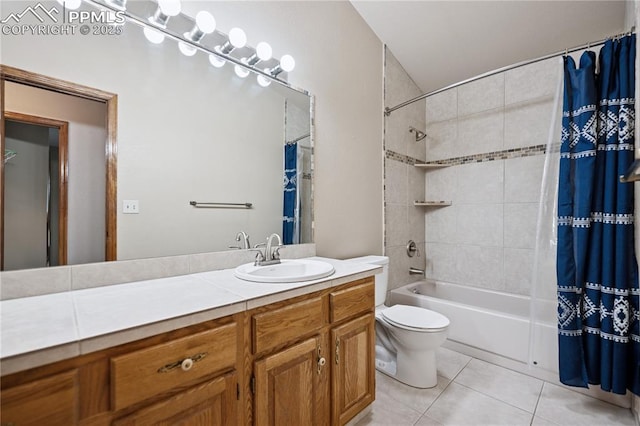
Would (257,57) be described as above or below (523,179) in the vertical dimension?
above

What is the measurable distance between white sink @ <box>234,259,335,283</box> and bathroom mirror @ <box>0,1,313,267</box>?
244 mm

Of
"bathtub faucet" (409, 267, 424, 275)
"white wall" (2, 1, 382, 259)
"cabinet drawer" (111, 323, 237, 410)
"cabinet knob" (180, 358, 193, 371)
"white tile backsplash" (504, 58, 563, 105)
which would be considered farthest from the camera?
"bathtub faucet" (409, 267, 424, 275)

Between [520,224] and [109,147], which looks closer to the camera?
[109,147]

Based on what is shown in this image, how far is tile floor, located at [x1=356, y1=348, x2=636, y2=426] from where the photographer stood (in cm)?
157

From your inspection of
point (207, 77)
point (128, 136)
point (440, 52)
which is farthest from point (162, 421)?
point (440, 52)

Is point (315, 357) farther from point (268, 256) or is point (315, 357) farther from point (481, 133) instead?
point (481, 133)

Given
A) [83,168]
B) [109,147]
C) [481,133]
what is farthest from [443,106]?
[83,168]

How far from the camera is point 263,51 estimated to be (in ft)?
5.49

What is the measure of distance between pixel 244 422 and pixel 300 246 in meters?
1.03

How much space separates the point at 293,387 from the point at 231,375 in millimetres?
312

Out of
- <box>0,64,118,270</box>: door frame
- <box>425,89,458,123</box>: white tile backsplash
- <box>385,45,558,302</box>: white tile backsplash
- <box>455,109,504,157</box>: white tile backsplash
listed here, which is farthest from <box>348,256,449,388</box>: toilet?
<box>425,89,458,123</box>: white tile backsplash

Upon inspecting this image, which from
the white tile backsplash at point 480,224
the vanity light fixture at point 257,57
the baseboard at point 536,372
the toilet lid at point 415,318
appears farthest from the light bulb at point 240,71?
the baseboard at point 536,372

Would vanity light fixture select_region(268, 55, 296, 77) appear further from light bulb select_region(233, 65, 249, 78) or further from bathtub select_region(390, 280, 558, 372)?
bathtub select_region(390, 280, 558, 372)

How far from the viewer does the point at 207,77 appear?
4.91ft
